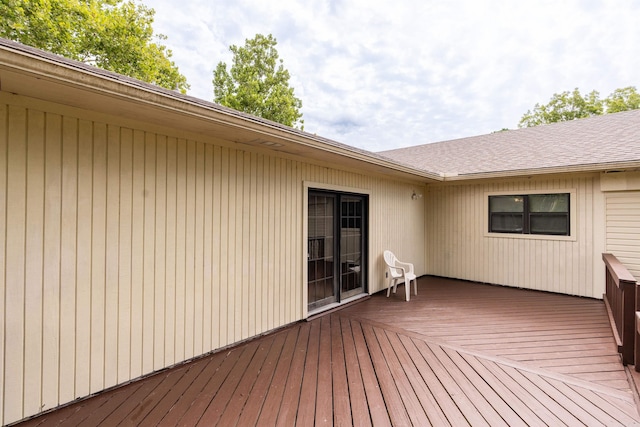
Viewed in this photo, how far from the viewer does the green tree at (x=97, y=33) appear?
338 inches

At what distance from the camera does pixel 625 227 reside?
14.4ft

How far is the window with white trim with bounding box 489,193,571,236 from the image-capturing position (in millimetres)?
5008

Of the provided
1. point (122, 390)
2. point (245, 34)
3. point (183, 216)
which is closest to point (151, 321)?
point (122, 390)

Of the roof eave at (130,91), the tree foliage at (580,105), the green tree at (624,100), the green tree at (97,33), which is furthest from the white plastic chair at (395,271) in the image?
the green tree at (624,100)

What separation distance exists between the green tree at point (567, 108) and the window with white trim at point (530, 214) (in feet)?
52.1

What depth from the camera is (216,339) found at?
9.57 ft

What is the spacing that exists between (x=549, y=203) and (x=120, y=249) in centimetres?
665

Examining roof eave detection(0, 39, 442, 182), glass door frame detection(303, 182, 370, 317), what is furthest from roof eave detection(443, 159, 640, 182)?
roof eave detection(0, 39, 442, 182)

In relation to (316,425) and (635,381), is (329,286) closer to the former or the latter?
(316,425)

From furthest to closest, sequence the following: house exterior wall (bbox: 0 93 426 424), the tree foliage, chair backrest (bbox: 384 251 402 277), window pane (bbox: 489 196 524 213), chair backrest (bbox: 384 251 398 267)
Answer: the tree foliage < window pane (bbox: 489 196 524 213) < chair backrest (bbox: 384 251 398 267) < chair backrest (bbox: 384 251 402 277) < house exterior wall (bbox: 0 93 426 424)

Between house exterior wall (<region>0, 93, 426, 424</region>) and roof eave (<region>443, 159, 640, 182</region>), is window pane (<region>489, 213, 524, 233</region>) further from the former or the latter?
house exterior wall (<region>0, 93, 426, 424</region>)

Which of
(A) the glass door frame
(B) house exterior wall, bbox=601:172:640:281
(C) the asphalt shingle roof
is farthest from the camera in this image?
(C) the asphalt shingle roof

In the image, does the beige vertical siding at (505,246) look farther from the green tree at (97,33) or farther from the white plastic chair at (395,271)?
the green tree at (97,33)

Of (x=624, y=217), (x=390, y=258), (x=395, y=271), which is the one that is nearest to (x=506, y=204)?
(x=624, y=217)
